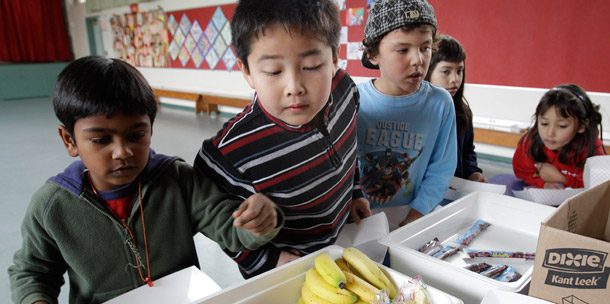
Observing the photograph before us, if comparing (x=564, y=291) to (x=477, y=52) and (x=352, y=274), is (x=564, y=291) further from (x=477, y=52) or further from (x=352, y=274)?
(x=477, y=52)

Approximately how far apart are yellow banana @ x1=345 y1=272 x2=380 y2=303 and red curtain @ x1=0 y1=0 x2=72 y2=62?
38.7 feet

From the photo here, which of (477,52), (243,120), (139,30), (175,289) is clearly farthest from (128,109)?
(139,30)

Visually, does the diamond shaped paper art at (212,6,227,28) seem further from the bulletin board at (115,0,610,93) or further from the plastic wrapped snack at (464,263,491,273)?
the plastic wrapped snack at (464,263,491,273)

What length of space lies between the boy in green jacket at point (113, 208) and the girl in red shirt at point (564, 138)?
68.6 inches

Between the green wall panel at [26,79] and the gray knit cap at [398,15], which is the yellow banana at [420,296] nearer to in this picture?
the gray knit cap at [398,15]

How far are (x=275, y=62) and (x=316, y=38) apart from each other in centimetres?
11

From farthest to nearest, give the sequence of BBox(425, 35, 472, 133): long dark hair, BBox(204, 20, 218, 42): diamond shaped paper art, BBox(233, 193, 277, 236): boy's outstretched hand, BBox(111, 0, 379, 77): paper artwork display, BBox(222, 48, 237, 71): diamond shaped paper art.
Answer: BBox(204, 20, 218, 42): diamond shaped paper art
BBox(222, 48, 237, 71): diamond shaped paper art
BBox(111, 0, 379, 77): paper artwork display
BBox(425, 35, 472, 133): long dark hair
BBox(233, 193, 277, 236): boy's outstretched hand

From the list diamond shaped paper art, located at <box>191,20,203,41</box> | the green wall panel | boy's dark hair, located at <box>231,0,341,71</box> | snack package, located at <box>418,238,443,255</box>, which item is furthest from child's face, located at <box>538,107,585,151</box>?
the green wall panel

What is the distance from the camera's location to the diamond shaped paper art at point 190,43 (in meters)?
7.07

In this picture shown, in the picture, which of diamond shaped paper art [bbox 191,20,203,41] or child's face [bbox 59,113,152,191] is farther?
diamond shaped paper art [bbox 191,20,203,41]

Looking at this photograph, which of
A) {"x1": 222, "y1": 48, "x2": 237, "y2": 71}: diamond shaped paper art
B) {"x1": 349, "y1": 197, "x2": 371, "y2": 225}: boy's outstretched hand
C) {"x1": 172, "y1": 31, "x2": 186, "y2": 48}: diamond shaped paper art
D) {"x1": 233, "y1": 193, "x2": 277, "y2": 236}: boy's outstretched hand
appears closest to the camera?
{"x1": 233, "y1": 193, "x2": 277, "y2": 236}: boy's outstretched hand

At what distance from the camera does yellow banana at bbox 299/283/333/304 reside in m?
0.67

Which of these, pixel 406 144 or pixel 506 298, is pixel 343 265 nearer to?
pixel 506 298

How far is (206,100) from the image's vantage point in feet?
22.6
